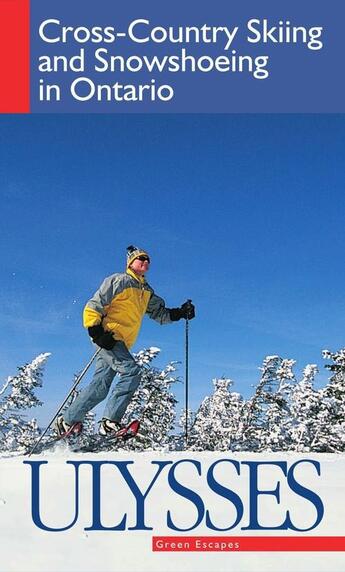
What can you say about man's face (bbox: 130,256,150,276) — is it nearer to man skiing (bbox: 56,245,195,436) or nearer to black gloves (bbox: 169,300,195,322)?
man skiing (bbox: 56,245,195,436)

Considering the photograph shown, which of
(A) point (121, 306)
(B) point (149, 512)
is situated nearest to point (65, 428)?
(A) point (121, 306)

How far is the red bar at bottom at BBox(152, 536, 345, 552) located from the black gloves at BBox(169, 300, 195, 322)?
488 cm

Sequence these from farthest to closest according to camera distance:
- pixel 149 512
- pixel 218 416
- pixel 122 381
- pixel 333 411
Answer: pixel 218 416, pixel 333 411, pixel 122 381, pixel 149 512

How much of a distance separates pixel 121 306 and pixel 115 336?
414mm

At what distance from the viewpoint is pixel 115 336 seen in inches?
311

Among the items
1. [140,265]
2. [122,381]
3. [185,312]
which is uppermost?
[140,265]

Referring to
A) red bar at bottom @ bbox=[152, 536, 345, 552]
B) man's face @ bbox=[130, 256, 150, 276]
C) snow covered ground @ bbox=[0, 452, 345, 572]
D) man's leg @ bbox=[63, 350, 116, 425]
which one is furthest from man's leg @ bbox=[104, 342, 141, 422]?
red bar at bottom @ bbox=[152, 536, 345, 552]

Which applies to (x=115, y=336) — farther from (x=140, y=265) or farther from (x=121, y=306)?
(x=140, y=265)

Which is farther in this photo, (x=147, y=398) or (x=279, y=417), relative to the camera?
(x=279, y=417)

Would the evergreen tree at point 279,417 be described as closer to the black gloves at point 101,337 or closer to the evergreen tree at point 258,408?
the evergreen tree at point 258,408

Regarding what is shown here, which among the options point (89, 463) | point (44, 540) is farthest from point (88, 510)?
point (89, 463)

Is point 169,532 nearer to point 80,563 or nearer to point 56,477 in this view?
point 80,563

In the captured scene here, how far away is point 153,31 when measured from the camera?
10.0 meters

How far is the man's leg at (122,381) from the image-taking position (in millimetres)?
7906
